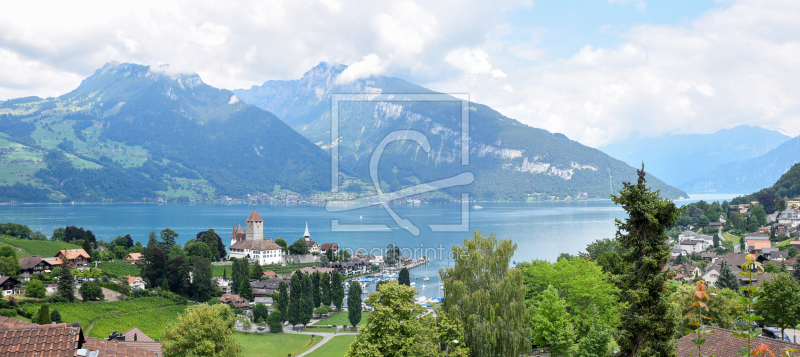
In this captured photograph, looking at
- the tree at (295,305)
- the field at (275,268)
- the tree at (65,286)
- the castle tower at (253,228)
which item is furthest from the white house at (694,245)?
the tree at (65,286)

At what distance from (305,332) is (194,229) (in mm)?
99306

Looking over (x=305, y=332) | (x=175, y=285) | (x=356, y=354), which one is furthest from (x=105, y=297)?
(x=356, y=354)

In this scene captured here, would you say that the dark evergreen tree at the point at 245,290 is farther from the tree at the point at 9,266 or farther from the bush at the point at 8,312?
the bush at the point at 8,312

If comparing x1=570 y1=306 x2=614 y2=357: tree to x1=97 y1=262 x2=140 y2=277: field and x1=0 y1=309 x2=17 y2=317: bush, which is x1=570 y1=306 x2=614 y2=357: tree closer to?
x1=0 y1=309 x2=17 y2=317: bush

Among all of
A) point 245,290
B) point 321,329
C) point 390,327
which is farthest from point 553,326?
point 245,290

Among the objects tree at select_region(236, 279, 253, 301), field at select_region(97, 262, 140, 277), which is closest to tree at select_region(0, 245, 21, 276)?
field at select_region(97, 262, 140, 277)

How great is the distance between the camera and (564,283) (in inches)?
1032

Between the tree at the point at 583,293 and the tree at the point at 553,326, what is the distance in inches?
44.4

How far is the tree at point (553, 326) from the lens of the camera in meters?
21.6

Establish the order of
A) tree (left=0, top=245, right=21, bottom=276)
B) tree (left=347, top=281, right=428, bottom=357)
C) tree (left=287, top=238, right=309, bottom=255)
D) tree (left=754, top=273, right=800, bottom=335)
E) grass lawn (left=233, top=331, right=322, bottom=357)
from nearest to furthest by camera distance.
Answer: tree (left=347, top=281, right=428, bottom=357), tree (left=754, top=273, right=800, bottom=335), grass lawn (left=233, top=331, right=322, bottom=357), tree (left=0, top=245, right=21, bottom=276), tree (left=287, top=238, right=309, bottom=255)

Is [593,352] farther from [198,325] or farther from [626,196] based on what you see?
[198,325]

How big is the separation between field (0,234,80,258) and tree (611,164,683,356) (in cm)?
6662

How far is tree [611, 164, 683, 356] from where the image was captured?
1033cm

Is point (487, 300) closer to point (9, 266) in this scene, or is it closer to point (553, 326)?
point (553, 326)
